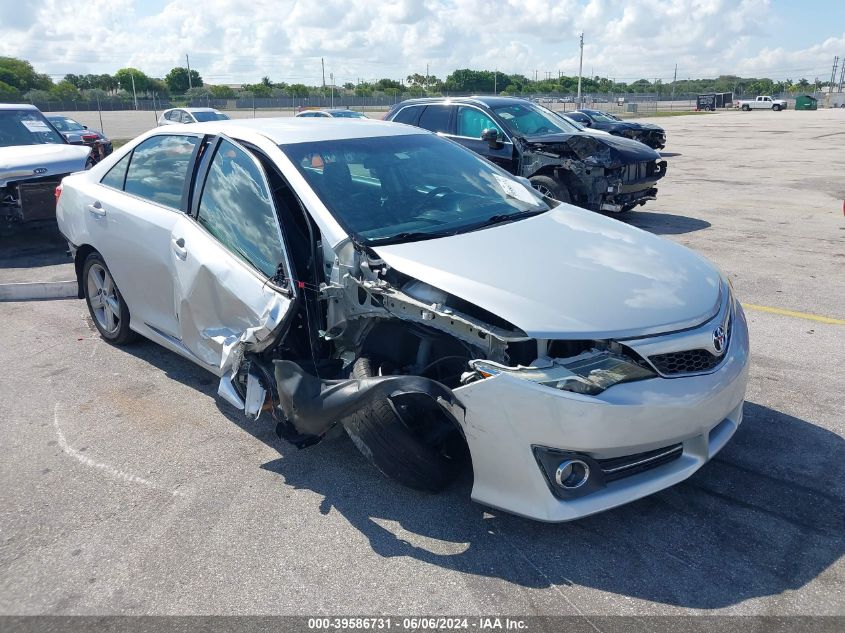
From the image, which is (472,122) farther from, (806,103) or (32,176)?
(806,103)

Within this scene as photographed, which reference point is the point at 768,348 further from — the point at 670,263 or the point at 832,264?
the point at 832,264

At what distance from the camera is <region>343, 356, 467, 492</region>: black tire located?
326cm

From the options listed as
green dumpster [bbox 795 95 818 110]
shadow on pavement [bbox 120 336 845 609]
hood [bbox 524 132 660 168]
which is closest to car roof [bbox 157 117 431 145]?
shadow on pavement [bbox 120 336 845 609]

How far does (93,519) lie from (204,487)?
0.52 meters

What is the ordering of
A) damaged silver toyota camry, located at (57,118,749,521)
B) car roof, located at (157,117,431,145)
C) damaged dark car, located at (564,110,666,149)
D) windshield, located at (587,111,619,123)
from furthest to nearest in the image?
windshield, located at (587,111,619,123)
damaged dark car, located at (564,110,666,149)
car roof, located at (157,117,431,145)
damaged silver toyota camry, located at (57,118,749,521)

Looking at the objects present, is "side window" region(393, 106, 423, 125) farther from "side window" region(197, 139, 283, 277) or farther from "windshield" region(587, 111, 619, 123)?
"windshield" region(587, 111, 619, 123)

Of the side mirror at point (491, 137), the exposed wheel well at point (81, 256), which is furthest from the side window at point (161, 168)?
the side mirror at point (491, 137)

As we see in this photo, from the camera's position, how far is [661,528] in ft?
10.4

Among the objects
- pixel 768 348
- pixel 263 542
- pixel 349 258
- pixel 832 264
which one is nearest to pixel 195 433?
pixel 263 542

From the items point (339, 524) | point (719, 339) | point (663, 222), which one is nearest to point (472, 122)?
point (663, 222)

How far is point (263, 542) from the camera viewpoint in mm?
3158

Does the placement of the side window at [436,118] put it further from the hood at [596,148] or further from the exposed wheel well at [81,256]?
the exposed wheel well at [81,256]

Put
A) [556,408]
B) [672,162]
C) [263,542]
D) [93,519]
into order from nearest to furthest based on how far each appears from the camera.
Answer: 1. [556,408]
2. [263,542]
3. [93,519]
4. [672,162]

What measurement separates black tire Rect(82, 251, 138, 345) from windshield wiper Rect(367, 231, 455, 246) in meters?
2.50
